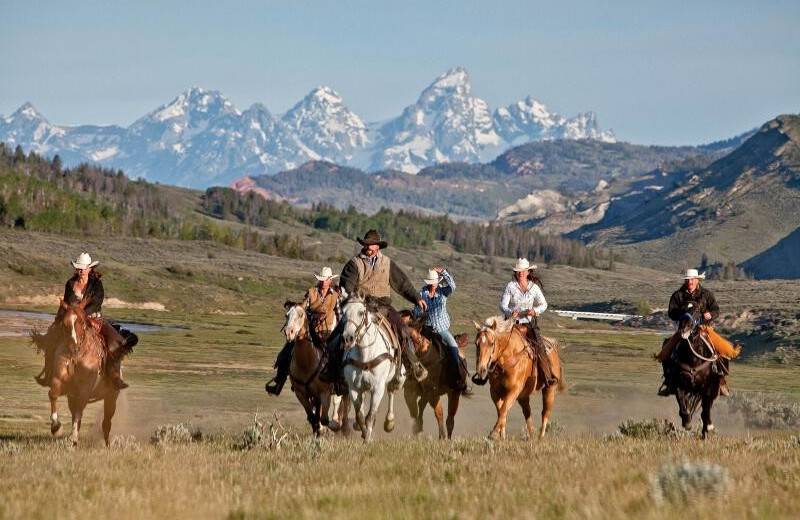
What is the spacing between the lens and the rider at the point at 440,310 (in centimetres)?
2402

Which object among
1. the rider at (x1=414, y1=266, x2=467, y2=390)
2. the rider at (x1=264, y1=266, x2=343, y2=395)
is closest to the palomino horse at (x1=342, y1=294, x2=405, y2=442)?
the rider at (x1=264, y1=266, x2=343, y2=395)

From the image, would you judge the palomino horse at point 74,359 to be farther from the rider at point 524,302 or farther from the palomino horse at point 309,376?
the rider at point 524,302

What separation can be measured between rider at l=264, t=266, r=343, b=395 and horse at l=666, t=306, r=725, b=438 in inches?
254

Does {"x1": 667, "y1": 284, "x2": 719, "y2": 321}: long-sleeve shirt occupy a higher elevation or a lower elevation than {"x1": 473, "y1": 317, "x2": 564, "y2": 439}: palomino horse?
higher

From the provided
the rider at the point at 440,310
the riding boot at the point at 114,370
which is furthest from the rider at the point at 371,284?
the riding boot at the point at 114,370

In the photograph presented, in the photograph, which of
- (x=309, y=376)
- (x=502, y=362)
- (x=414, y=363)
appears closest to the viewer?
(x=502, y=362)

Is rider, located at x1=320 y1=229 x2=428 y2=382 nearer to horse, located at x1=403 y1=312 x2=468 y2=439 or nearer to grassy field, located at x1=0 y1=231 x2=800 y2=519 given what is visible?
grassy field, located at x1=0 y1=231 x2=800 y2=519

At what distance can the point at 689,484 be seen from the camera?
11.2 m

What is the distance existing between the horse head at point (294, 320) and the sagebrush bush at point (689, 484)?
10.8m

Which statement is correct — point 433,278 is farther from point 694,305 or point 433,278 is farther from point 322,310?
point 694,305

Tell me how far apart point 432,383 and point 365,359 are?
4.41 m

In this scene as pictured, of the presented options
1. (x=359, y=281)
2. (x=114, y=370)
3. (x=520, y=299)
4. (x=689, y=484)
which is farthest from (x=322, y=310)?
(x=689, y=484)

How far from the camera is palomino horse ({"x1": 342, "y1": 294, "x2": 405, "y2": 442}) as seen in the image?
2008 cm

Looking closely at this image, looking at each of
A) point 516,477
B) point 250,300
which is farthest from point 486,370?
point 250,300
